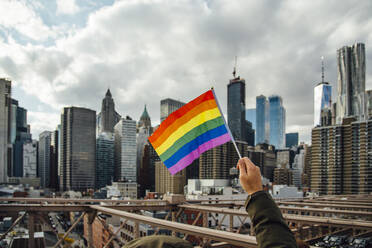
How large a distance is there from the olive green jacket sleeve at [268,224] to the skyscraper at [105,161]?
17712cm

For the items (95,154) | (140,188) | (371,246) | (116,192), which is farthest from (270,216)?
(95,154)

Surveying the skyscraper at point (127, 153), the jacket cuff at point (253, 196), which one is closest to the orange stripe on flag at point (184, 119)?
the jacket cuff at point (253, 196)

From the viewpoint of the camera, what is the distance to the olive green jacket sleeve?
1.37 metres

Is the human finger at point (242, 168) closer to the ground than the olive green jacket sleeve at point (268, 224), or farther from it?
farther from it

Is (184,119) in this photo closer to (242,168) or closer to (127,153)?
(242,168)

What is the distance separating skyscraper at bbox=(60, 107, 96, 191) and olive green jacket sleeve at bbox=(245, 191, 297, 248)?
16393 centimetres

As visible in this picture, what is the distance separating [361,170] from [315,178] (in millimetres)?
13759

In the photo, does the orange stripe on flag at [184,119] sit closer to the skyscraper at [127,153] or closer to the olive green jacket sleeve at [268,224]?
the olive green jacket sleeve at [268,224]

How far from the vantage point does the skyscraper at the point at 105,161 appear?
17185 cm


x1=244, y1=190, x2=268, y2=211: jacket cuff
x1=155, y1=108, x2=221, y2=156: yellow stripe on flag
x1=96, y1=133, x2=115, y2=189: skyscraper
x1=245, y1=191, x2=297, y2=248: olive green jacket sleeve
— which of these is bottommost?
x1=96, y1=133, x2=115, y2=189: skyscraper

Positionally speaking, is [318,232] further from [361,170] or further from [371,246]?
[361,170]

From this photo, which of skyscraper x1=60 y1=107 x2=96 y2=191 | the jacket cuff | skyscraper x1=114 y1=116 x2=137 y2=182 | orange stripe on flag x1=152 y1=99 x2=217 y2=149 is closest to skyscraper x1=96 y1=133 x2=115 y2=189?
skyscraper x1=114 y1=116 x2=137 y2=182

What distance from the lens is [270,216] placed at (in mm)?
1436

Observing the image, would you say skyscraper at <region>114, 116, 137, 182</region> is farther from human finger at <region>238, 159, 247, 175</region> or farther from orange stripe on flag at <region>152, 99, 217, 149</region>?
human finger at <region>238, 159, 247, 175</region>
